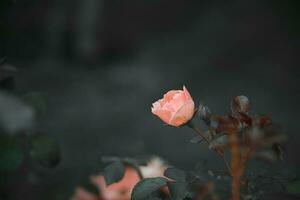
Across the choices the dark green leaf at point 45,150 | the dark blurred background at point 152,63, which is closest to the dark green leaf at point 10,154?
the dark green leaf at point 45,150

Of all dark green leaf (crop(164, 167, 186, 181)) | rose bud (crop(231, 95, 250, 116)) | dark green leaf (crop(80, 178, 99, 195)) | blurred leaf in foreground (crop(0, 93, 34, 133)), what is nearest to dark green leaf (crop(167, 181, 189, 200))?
dark green leaf (crop(164, 167, 186, 181))

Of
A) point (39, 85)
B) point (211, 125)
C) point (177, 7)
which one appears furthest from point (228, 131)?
point (177, 7)

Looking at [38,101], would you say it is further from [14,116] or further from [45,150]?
[14,116]

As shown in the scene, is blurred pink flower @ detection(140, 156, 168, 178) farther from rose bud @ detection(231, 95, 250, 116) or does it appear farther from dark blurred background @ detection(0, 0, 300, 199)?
dark blurred background @ detection(0, 0, 300, 199)

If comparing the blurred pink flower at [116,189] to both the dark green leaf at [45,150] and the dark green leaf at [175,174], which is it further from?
the dark green leaf at [175,174]

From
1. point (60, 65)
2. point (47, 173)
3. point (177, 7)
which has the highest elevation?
point (47, 173)

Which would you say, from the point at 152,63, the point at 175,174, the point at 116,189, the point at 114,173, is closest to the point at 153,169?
the point at 116,189

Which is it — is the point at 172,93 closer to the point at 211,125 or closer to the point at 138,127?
the point at 211,125

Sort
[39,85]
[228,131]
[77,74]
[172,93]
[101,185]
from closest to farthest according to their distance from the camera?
[228,131], [172,93], [101,185], [39,85], [77,74]
